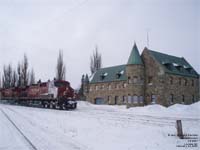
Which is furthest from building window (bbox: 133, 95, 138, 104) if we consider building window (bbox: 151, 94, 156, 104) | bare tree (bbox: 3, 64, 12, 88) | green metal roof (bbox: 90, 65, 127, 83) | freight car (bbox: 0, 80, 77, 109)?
bare tree (bbox: 3, 64, 12, 88)

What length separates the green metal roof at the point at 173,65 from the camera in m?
43.3

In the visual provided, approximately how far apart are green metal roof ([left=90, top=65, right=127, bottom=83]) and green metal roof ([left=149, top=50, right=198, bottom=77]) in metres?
7.52

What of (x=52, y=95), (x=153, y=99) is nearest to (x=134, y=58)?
(x=153, y=99)

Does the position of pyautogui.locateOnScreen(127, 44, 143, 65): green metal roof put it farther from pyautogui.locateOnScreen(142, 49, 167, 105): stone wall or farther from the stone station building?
Result: pyautogui.locateOnScreen(142, 49, 167, 105): stone wall

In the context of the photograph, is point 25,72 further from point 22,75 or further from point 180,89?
point 180,89

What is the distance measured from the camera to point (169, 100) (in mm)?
41406

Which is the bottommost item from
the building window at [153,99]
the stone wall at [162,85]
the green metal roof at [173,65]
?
the building window at [153,99]

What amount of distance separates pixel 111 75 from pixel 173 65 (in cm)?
1306

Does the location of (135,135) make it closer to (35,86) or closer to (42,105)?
(42,105)

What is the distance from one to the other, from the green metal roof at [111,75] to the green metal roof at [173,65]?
7519 mm

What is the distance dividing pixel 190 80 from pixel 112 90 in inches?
620

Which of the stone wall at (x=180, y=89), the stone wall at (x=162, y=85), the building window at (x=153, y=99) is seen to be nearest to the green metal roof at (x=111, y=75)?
the stone wall at (x=162, y=85)

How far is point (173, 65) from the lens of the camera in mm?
45250

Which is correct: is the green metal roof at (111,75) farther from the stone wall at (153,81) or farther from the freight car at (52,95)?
the freight car at (52,95)
